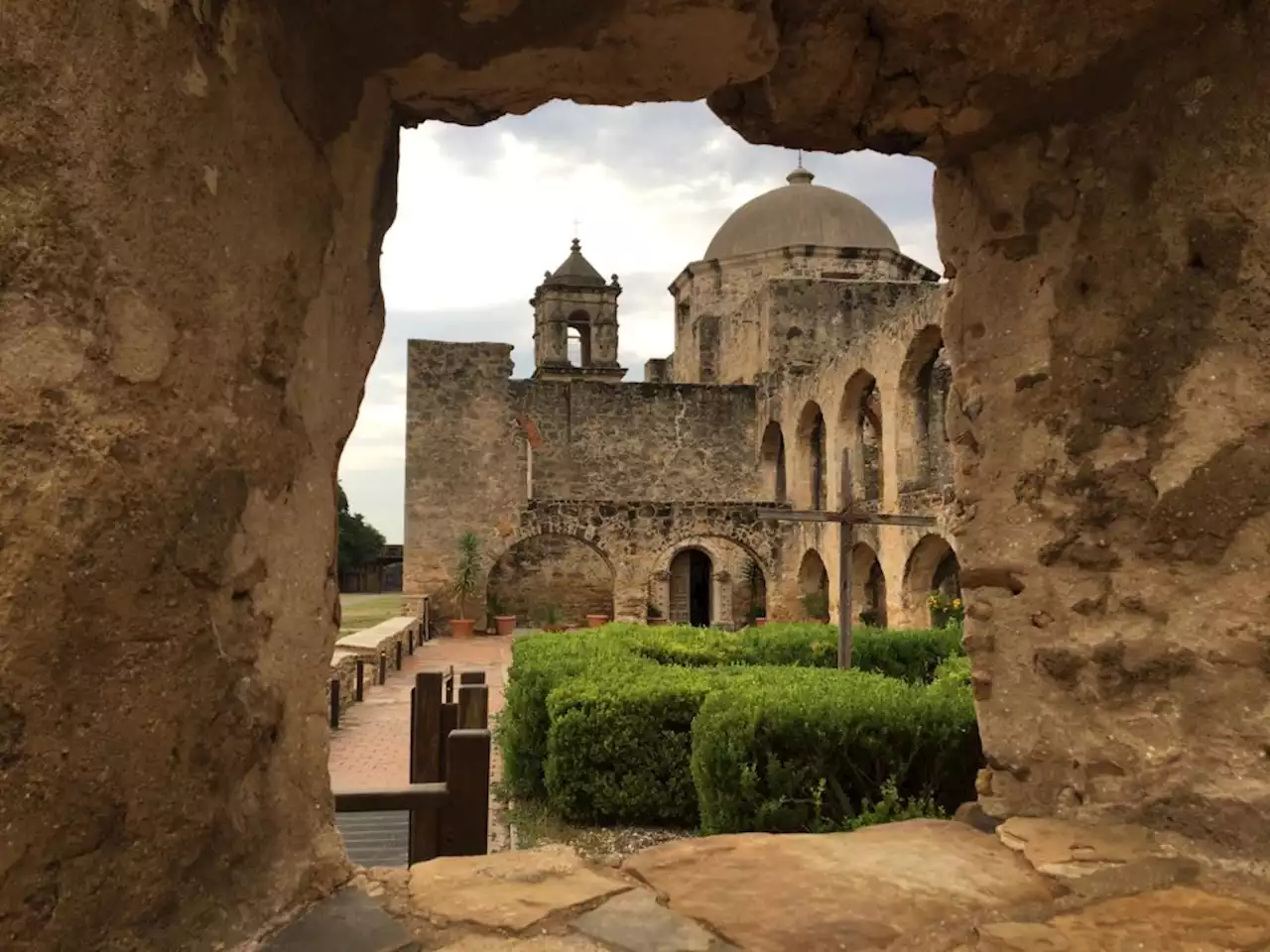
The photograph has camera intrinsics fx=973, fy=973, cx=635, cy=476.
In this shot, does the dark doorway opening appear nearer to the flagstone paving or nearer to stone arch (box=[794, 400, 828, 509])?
stone arch (box=[794, 400, 828, 509])

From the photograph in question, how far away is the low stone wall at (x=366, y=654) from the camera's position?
9109 millimetres

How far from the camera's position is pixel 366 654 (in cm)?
1036

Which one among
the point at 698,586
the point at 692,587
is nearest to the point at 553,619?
the point at 692,587

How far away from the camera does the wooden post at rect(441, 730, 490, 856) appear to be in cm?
254

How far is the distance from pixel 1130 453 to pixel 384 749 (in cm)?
629

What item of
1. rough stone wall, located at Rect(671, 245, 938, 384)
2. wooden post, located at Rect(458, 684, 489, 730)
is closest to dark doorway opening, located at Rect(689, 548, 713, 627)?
rough stone wall, located at Rect(671, 245, 938, 384)

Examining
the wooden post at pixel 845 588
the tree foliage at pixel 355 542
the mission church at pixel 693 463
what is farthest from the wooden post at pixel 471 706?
the tree foliage at pixel 355 542

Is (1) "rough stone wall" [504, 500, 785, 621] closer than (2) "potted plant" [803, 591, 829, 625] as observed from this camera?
No

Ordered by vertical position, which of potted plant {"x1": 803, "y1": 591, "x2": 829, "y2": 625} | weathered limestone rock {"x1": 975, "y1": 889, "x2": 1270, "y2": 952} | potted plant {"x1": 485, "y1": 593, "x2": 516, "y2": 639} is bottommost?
potted plant {"x1": 485, "y1": 593, "x2": 516, "y2": 639}

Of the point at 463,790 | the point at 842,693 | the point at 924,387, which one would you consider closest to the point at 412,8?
the point at 463,790

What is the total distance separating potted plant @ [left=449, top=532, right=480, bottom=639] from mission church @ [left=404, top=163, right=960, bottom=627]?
→ 0.56 ft

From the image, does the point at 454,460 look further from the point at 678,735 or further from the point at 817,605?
the point at 678,735

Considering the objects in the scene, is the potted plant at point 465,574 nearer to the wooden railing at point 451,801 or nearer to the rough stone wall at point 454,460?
the rough stone wall at point 454,460

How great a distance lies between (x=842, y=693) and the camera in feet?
16.1
